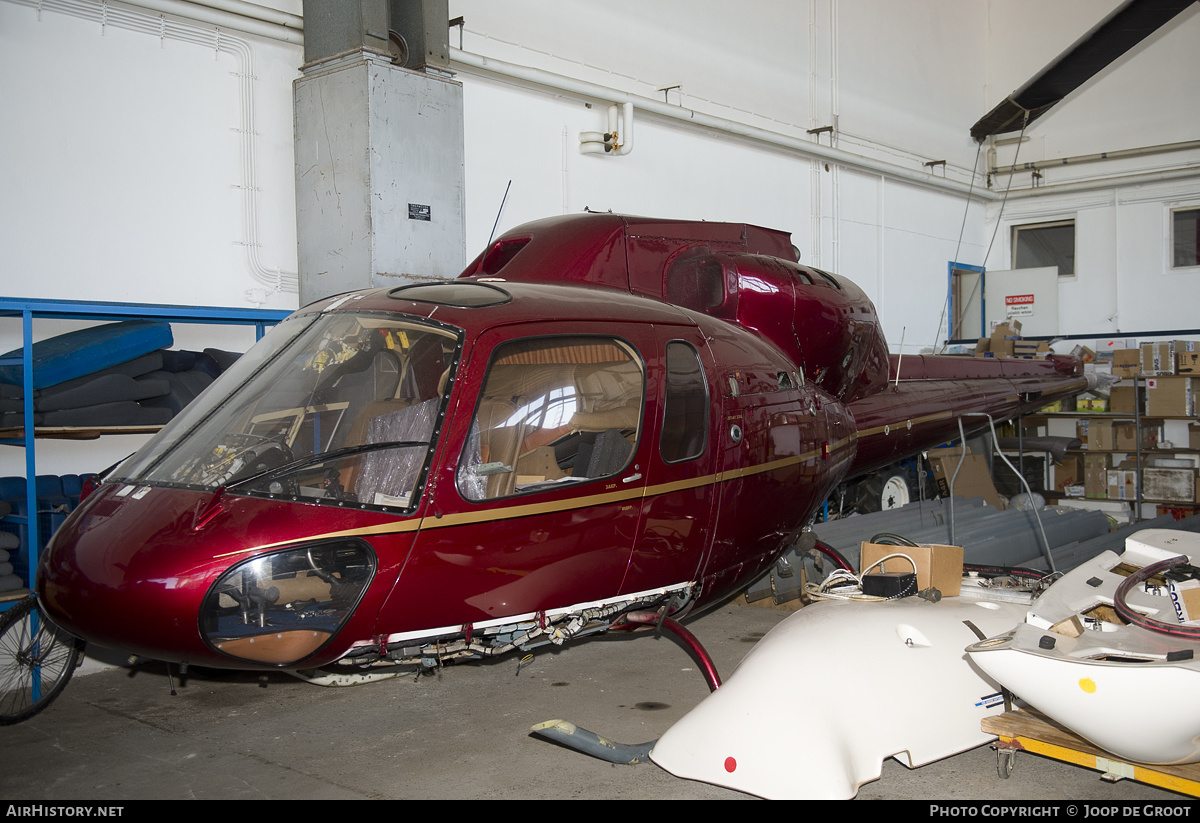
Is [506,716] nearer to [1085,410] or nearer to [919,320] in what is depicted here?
[1085,410]

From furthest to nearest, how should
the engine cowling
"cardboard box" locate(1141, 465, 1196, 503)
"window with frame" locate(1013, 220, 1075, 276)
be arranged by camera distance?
"window with frame" locate(1013, 220, 1075, 276) < "cardboard box" locate(1141, 465, 1196, 503) < the engine cowling

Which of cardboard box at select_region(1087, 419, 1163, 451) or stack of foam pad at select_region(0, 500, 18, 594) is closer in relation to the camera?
stack of foam pad at select_region(0, 500, 18, 594)

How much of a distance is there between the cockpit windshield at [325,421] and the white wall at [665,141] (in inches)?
118

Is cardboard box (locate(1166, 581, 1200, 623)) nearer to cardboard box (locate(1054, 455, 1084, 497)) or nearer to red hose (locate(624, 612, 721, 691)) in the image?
red hose (locate(624, 612, 721, 691))

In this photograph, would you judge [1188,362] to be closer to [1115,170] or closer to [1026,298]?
[1026,298]

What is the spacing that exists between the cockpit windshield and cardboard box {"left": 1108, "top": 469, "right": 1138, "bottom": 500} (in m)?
9.22

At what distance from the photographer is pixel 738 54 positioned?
1046cm

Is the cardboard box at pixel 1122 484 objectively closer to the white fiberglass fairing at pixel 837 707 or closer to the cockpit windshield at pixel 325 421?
the white fiberglass fairing at pixel 837 707

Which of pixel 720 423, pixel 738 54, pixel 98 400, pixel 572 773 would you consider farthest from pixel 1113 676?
pixel 738 54

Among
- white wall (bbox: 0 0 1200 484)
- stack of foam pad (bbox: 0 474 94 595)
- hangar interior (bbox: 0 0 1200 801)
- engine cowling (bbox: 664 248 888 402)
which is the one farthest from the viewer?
white wall (bbox: 0 0 1200 484)

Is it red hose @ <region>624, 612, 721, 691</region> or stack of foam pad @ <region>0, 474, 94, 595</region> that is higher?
stack of foam pad @ <region>0, 474, 94, 595</region>

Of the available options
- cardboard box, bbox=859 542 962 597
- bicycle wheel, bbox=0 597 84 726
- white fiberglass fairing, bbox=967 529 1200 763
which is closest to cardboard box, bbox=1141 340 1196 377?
cardboard box, bbox=859 542 962 597

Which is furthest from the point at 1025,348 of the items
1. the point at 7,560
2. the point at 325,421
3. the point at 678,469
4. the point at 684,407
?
the point at 7,560

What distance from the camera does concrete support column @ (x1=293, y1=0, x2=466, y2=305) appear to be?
20.8ft
